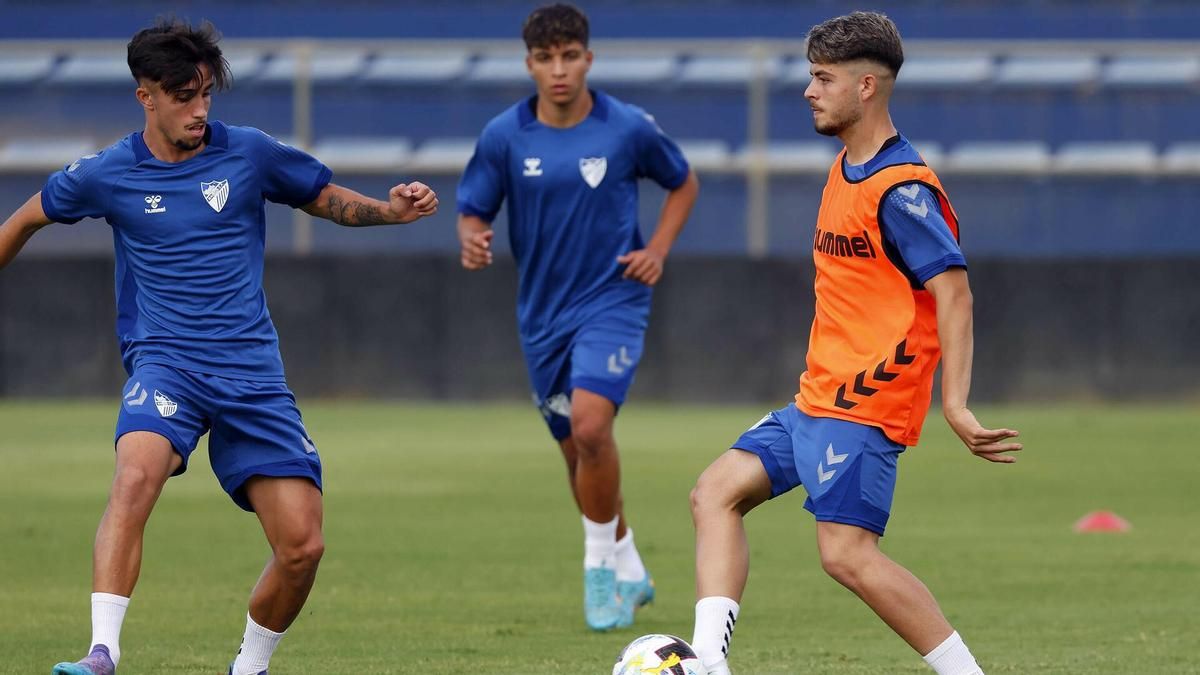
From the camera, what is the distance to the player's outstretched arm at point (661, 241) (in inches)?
334

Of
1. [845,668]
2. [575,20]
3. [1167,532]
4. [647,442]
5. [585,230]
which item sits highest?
[575,20]

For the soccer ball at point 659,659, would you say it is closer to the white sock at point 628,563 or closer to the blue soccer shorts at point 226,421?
the blue soccer shorts at point 226,421

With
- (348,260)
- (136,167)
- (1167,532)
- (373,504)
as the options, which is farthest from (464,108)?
(136,167)

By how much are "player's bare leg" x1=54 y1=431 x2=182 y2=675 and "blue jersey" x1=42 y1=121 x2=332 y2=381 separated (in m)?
0.31

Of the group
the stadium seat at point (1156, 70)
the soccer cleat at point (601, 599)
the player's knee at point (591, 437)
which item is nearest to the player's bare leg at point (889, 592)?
the soccer cleat at point (601, 599)

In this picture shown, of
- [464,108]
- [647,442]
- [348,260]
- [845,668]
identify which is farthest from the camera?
[464,108]

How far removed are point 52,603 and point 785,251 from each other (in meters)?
13.3

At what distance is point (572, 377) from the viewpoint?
8.30 m

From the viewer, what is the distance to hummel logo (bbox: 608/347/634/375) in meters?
8.31

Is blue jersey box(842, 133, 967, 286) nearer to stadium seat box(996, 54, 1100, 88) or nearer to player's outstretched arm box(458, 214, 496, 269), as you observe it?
player's outstretched arm box(458, 214, 496, 269)

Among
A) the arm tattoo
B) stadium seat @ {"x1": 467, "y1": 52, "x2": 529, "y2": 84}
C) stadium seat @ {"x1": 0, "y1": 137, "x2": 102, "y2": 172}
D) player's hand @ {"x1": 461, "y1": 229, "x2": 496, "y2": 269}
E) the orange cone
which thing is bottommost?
the orange cone

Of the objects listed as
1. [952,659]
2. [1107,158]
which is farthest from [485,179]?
[1107,158]

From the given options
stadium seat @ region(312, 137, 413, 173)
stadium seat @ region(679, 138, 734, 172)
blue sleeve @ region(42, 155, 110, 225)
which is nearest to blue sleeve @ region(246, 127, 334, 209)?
blue sleeve @ region(42, 155, 110, 225)

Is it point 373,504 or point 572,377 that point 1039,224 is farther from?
point 572,377
